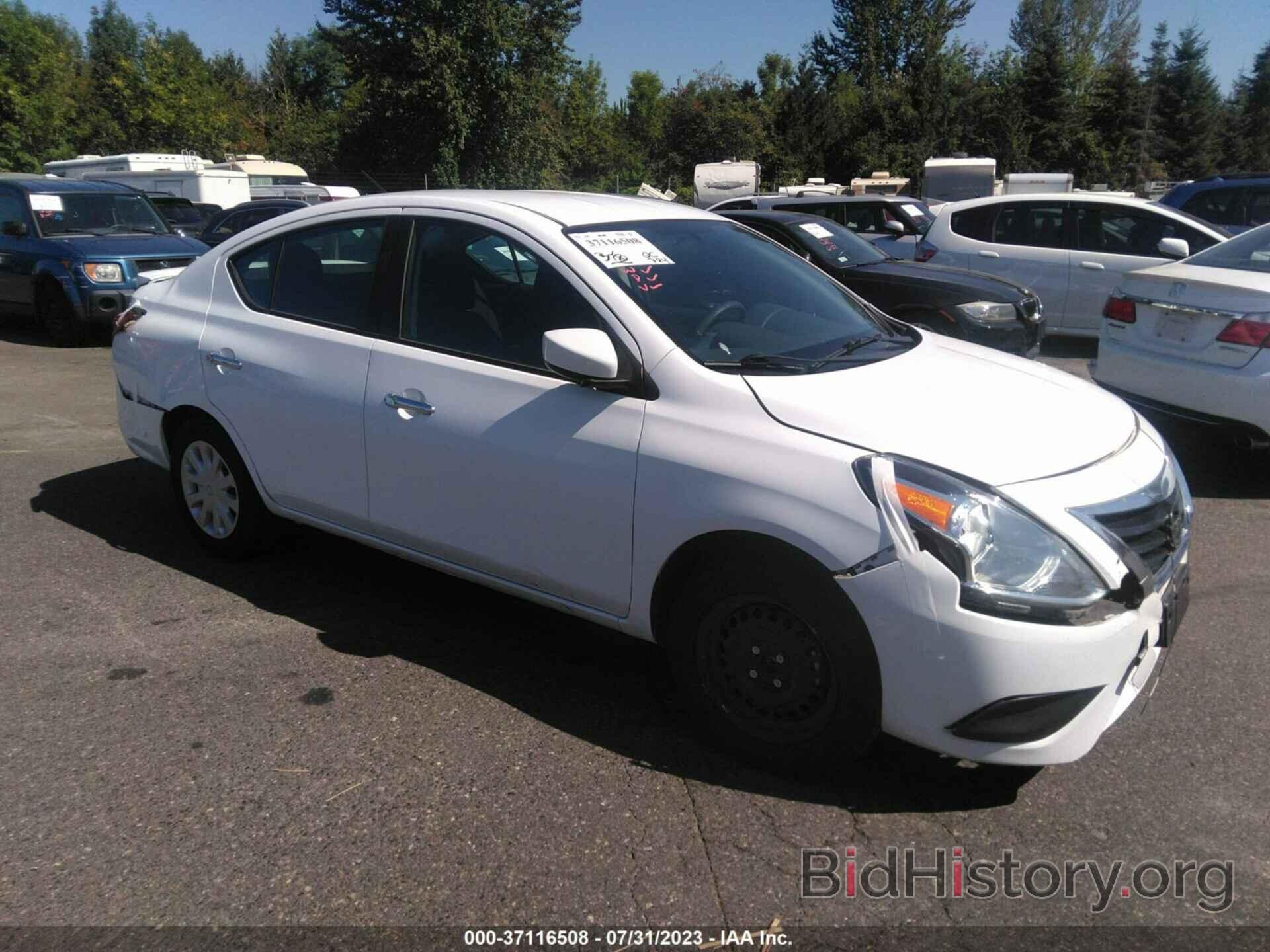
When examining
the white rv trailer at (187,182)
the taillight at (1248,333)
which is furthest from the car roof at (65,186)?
the taillight at (1248,333)

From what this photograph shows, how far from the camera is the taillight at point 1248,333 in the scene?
18.7 ft

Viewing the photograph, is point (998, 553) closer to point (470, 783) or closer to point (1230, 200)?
point (470, 783)

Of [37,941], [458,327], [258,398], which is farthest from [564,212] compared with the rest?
[37,941]

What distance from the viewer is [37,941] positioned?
8.43 ft

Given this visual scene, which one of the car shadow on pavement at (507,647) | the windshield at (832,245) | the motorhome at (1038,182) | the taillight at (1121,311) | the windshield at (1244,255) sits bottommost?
the car shadow on pavement at (507,647)

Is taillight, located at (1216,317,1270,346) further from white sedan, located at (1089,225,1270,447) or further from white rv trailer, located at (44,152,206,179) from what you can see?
white rv trailer, located at (44,152,206,179)

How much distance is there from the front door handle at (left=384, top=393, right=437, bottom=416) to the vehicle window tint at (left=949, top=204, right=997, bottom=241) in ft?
30.7

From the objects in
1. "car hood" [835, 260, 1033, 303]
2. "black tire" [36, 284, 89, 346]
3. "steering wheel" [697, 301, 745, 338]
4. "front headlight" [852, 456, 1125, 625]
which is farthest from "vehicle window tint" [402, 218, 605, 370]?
"black tire" [36, 284, 89, 346]

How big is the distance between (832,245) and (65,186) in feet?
29.9

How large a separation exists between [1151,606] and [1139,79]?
2587 inches

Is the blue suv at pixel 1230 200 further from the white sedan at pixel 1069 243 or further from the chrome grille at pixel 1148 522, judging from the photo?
the chrome grille at pixel 1148 522

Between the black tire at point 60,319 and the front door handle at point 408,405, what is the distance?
Result: 9307mm

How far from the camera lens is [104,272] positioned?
11648 millimetres

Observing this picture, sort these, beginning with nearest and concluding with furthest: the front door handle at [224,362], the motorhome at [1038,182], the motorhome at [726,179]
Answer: the front door handle at [224,362] → the motorhome at [1038,182] → the motorhome at [726,179]
